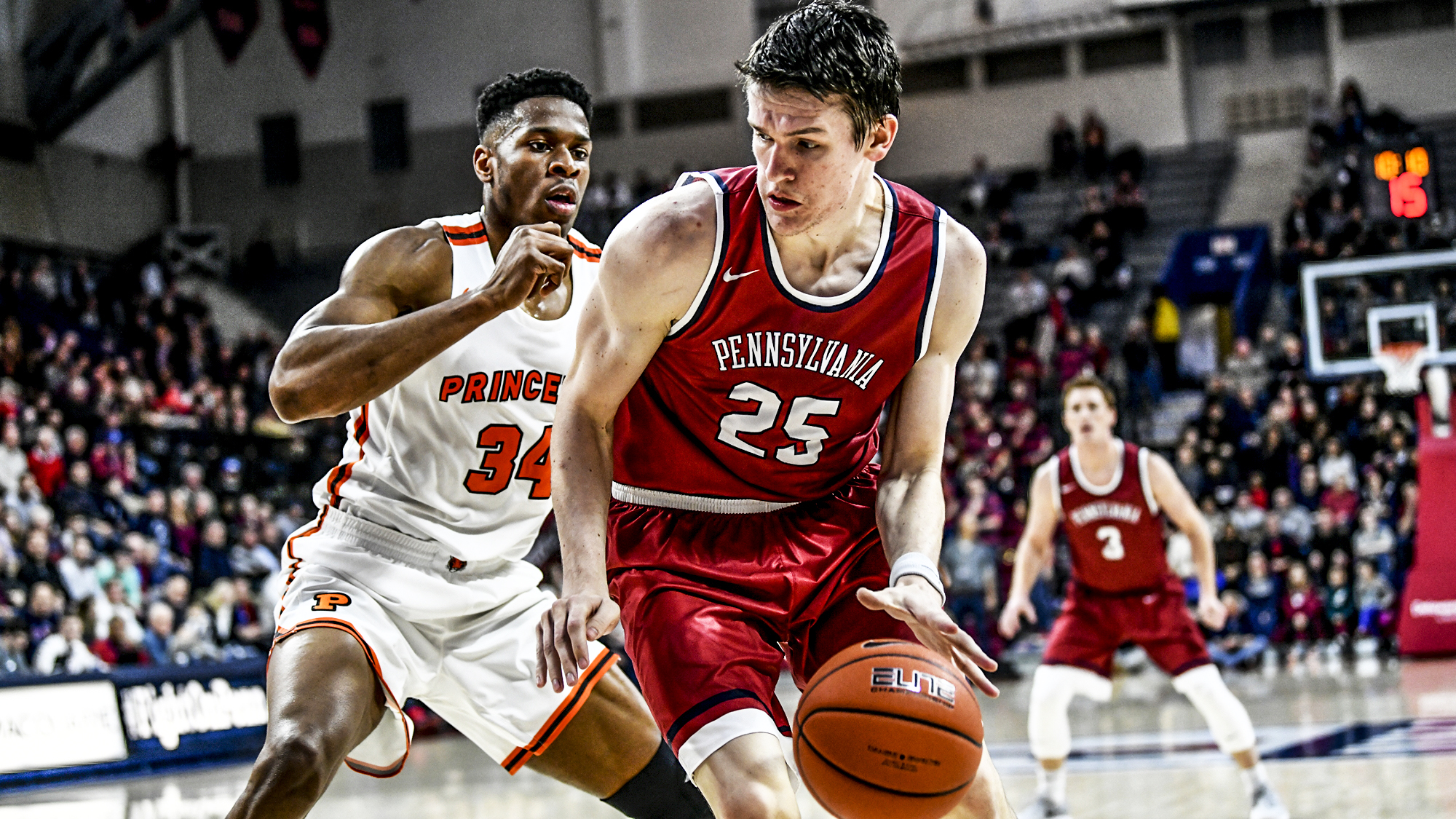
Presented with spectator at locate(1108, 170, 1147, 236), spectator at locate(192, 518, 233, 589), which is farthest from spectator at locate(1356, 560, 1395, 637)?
spectator at locate(192, 518, 233, 589)

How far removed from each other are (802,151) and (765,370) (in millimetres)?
494

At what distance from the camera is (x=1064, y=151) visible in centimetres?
2309

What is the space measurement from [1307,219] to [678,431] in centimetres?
1793

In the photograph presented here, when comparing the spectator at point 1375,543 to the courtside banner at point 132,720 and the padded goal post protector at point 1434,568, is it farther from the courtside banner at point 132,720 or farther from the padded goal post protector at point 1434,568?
the courtside banner at point 132,720

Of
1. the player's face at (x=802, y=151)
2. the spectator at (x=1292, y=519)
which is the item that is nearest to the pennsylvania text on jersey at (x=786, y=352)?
the player's face at (x=802, y=151)

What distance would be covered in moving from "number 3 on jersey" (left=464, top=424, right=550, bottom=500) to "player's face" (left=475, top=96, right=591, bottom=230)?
1.88 feet

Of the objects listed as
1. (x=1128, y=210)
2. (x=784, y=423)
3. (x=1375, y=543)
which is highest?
(x=1128, y=210)

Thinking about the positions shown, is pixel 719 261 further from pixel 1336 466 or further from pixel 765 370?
pixel 1336 466

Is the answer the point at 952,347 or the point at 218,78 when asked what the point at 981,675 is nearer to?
the point at 952,347

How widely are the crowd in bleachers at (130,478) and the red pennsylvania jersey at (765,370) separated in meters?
7.80

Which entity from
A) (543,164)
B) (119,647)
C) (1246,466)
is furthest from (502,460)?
(1246,466)

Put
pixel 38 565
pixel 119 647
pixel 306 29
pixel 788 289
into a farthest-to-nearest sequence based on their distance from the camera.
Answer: pixel 306 29
pixel 38 565
pixel 119 647
pixel 788 289

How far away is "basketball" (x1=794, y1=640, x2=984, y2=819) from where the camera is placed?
9.87 ft

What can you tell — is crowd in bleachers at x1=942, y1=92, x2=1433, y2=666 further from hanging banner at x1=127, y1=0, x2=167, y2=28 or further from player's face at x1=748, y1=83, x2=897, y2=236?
hanging banner at x1=127, y1=0, x2=167, y2=28
